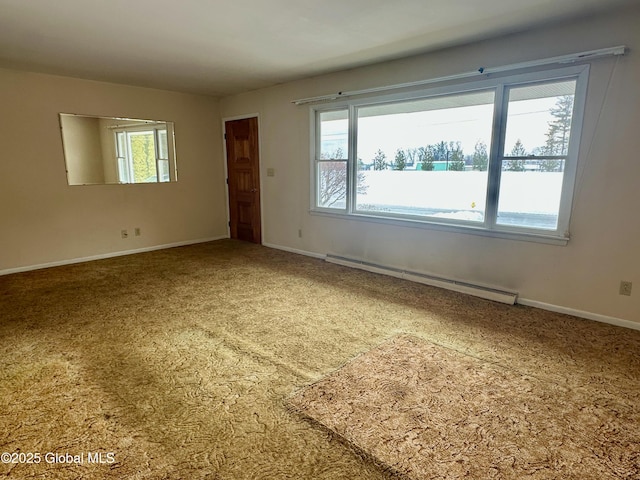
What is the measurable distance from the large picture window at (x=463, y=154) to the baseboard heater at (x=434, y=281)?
60 centimetres

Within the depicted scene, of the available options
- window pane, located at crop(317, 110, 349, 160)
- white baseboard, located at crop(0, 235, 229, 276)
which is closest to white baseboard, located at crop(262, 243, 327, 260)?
white baseboard, located at crop(0, 235, 229, 276)

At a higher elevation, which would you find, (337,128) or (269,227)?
(337,128)

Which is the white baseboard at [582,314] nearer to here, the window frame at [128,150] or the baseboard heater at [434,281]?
the baseboard heater at [434,281]

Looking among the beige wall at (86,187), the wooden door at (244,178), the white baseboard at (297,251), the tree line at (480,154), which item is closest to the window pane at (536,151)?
the tree line at (480,154)

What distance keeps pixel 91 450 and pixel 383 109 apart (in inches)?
165

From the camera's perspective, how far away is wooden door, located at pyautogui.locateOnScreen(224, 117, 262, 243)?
19.8 ft

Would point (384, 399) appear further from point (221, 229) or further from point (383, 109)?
point (221, 229)

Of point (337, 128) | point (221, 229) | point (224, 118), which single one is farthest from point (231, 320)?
point (224, 118)

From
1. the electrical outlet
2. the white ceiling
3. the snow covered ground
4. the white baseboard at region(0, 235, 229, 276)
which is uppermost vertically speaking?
the white ceiling

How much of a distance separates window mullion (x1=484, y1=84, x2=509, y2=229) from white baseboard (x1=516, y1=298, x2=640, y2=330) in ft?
2.66

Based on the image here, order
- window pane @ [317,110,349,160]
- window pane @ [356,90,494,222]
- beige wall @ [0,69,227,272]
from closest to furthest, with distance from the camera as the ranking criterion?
1. window pane @ [356,90,494,222]
2. beige wall @ [0,69,227,272]
3. window pane @ [317,110,349,160]

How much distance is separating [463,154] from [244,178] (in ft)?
12.3

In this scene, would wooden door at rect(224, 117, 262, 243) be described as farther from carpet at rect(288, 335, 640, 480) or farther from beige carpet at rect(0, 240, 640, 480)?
carpet at rect(288, 335, 640, 480)

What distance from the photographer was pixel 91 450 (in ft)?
5.59
